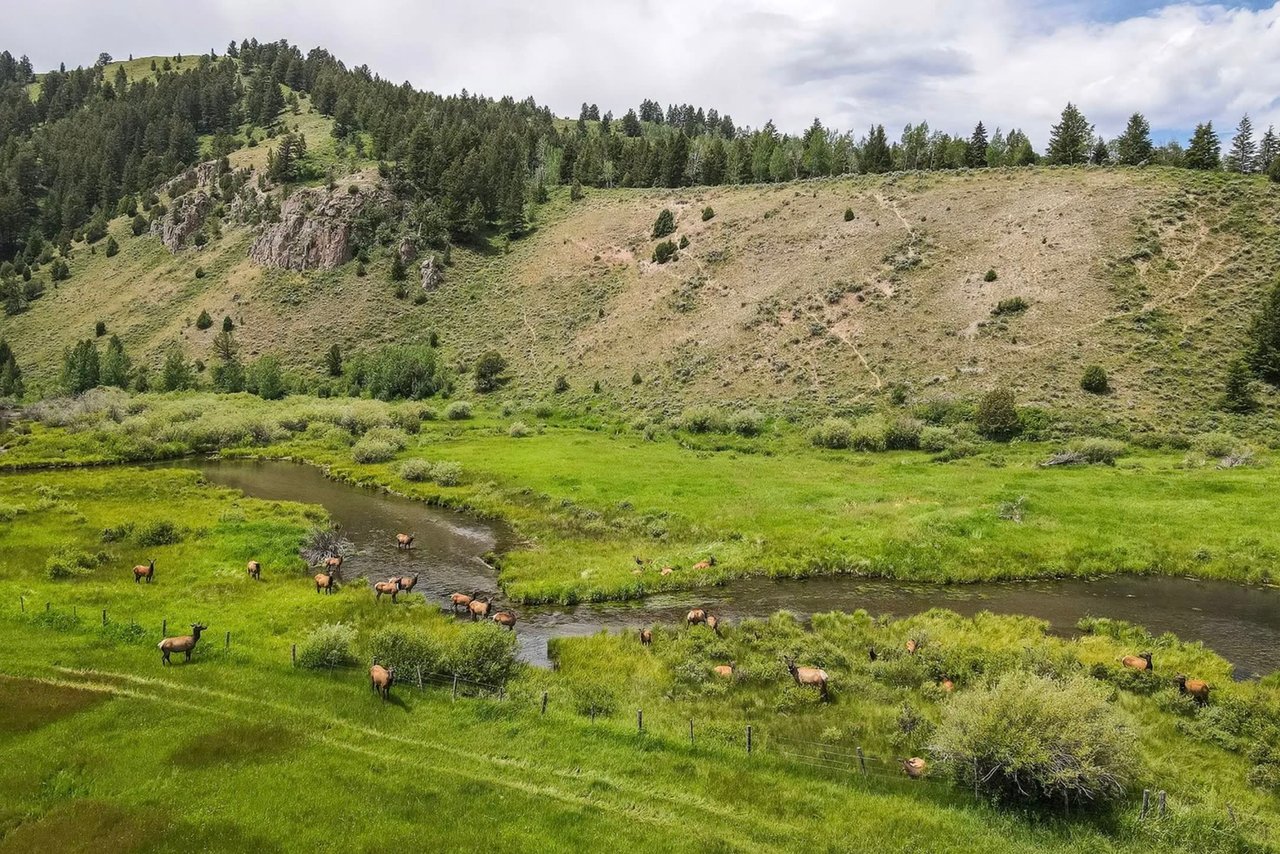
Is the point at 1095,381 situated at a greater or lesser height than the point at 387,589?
greater

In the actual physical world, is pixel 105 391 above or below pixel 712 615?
above

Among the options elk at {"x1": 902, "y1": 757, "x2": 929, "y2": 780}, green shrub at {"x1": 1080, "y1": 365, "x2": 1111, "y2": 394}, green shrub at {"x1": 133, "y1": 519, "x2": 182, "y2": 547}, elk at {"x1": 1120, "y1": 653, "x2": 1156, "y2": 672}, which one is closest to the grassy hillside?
green shrub at {"x1": 1080, "y1": 365, "x2": 1111, "y2": 394}

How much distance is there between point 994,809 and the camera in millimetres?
18984

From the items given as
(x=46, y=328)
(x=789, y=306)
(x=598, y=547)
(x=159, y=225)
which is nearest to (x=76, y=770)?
(x=598, y=547)

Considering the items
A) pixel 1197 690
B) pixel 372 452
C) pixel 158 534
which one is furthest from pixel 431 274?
pixel 1197 690

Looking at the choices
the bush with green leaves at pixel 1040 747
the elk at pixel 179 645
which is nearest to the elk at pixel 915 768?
the bush with green leaves at pixel 1040 747

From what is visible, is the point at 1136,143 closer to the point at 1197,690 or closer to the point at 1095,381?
the point at 1095,381

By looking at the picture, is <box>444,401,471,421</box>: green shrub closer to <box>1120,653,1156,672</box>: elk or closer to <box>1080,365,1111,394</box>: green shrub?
<box>1080,365,1111,394</box>: green shrub

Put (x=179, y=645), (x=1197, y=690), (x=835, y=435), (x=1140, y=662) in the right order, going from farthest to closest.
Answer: (x=835, y=435), (x=1140, y=662), (x=179, y=645), (x=1197, y=690)

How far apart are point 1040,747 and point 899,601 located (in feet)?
60.6

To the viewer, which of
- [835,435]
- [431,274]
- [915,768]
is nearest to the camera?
[915,768]

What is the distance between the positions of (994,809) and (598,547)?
1151 inches

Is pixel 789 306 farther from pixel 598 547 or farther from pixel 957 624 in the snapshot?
pixel 957 624

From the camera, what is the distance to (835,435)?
68.8 meters
